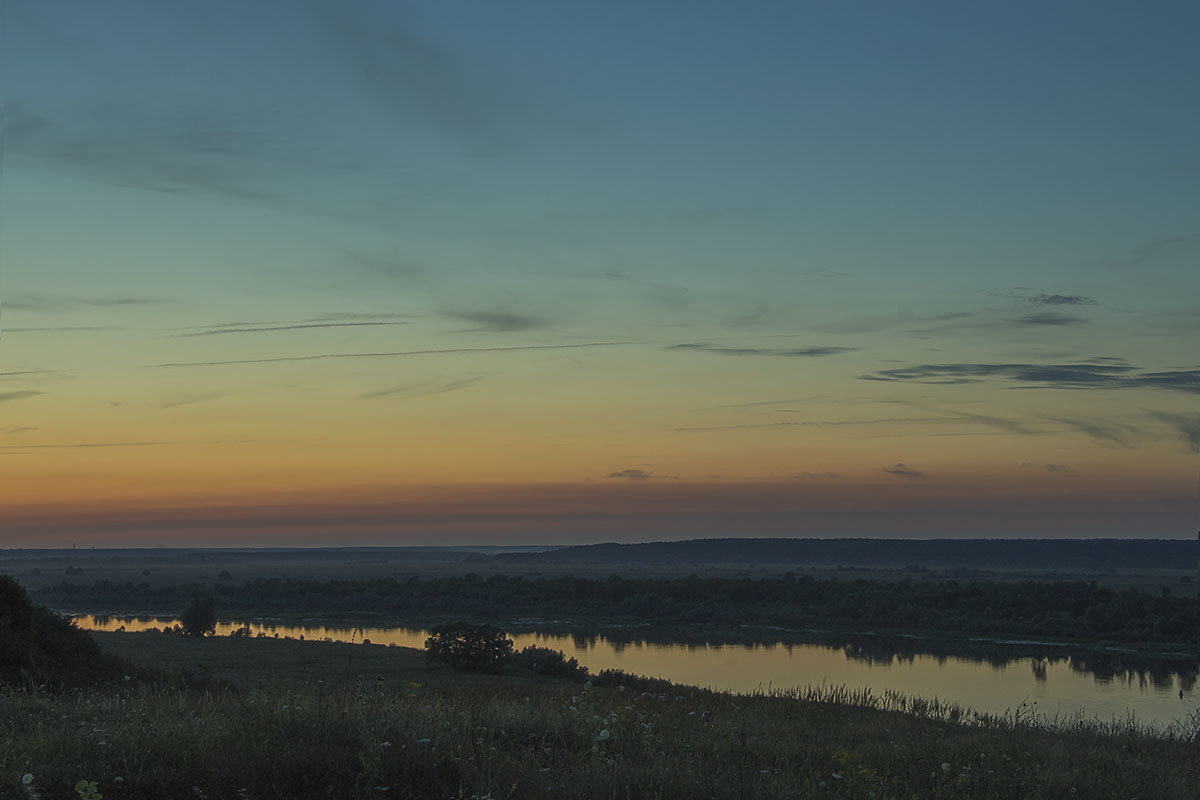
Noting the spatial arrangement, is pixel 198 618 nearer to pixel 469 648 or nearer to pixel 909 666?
pixel 469 648

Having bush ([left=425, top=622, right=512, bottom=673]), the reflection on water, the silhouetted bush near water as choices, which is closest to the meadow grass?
the reflection on water

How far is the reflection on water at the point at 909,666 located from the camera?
30828 mm

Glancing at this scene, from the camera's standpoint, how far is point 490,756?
6.55 m

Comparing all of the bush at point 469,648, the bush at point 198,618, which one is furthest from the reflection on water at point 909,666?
Result: the bush at point 198,618

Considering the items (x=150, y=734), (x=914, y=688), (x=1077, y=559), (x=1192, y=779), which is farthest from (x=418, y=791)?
(x=1077, y=559)

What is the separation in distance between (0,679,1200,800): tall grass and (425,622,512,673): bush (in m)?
23.2

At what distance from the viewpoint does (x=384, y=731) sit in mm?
6965

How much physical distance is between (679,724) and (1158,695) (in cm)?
2972

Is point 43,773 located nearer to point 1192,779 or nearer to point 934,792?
point 934,792

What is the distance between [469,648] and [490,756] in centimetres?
2661

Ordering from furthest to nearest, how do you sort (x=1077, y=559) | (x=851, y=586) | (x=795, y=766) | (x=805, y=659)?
(x=1077, y=559) < (x=851, y=586) < (x=805, y=659) < (x=795, y=766)

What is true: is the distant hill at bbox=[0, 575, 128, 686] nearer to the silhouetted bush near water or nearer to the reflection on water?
the reflection on water

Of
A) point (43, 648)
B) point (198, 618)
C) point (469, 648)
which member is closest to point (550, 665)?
point (469, 648)

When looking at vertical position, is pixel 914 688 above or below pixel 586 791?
below
